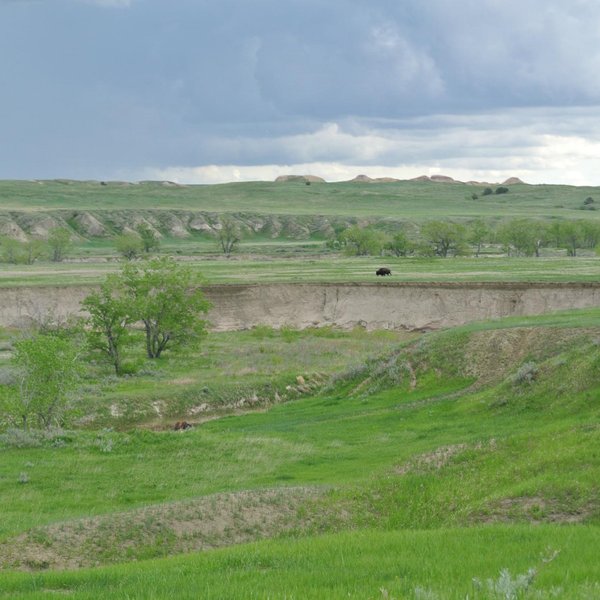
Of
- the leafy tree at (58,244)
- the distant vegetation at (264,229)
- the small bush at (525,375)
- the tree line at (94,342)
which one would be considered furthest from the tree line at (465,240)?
the small bush at (525,375)

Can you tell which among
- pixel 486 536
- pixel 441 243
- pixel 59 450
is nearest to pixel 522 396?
pixel 59 450

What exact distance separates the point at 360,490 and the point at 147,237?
122208mm

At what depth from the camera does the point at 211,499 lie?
1783cm

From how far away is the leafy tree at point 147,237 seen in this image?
123m

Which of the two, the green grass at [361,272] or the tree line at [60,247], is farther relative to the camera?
the tree line at [60,247]

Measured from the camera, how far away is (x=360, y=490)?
17969 mm

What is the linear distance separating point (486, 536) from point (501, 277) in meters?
53.6

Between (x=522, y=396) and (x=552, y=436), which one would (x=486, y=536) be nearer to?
(x=552, y=436)

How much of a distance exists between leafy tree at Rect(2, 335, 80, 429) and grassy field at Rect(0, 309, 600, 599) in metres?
2.33

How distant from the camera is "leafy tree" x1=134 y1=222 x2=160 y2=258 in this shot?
123062mm

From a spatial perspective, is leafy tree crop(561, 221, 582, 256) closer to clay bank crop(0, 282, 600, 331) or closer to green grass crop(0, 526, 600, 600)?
clay bank crop(0, 282, 600, 331)

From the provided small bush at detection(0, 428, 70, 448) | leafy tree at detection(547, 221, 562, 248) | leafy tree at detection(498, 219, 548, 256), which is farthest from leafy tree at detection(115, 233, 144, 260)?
small bush at detection(0, 428, 70, 448)

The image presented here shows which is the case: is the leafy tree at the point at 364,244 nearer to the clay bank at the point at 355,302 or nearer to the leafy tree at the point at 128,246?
the leafy tree at the point at 128,246

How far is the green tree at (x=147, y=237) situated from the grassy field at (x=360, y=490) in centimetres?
8856
